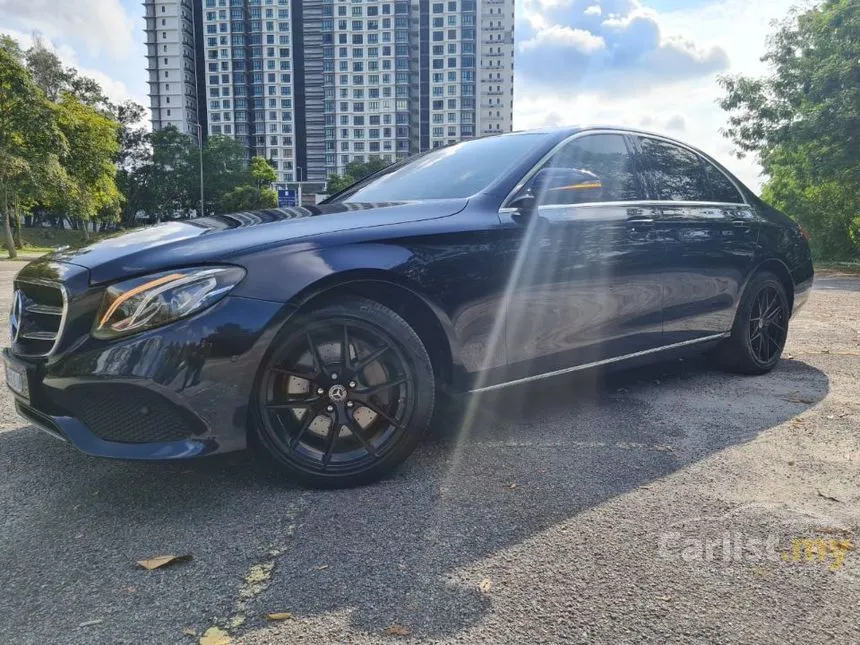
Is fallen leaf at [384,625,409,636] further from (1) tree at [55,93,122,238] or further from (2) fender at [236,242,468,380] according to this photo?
(1) tree at [55,93,122,238]

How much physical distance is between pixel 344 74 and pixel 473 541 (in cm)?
12519

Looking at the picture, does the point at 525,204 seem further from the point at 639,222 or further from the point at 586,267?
the point at 639,222

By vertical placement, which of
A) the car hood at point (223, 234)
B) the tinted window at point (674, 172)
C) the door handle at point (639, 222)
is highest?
the tinted window at point (674, 172)

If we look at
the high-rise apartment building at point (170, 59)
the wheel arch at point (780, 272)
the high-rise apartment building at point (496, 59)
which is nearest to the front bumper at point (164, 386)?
the wheel arch at point (780, 272)

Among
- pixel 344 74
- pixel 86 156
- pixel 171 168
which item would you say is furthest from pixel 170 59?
pixel 86 156

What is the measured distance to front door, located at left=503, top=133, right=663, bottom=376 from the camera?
3113 millimetres

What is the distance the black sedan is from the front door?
1cm

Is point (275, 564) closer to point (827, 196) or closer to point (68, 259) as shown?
point (68, 259)

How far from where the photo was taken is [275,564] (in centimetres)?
206

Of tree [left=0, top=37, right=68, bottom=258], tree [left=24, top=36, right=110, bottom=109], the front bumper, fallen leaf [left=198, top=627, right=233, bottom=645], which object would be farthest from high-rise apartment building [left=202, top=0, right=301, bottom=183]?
fallen leaf [left=198, top=627, right=233, bottom=645]

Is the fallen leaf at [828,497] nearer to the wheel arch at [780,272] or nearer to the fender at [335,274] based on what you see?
the fender at [335,274]

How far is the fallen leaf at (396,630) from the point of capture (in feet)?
5.57

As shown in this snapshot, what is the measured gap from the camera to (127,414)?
2.33 meters

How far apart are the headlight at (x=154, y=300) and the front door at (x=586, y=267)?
53.2 inches
